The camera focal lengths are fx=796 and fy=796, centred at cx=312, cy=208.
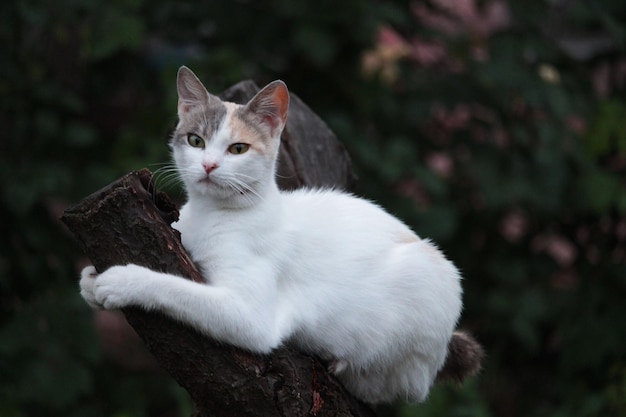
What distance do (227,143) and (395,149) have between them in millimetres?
2051

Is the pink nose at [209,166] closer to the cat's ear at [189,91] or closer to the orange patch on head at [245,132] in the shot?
the orange patch on head at [245,132]

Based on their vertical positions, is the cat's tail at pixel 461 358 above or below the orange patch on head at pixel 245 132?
below

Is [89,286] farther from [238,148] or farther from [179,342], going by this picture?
[238,148]

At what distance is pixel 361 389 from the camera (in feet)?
9.23

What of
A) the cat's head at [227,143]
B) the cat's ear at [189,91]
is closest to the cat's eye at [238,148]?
the cat's head at [227,143]

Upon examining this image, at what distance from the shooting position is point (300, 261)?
2.61 metres

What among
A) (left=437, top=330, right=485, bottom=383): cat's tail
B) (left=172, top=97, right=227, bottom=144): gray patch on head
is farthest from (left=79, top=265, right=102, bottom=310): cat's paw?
(left=437, top=330, right=485, bottom=383): cat's tail

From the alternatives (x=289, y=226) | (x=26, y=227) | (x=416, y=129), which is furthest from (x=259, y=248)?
(x=416, y=129)

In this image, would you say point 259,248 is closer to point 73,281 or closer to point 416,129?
point 73,281

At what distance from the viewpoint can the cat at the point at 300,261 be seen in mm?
2484

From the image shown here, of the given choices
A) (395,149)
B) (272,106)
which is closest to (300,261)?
(272,106)

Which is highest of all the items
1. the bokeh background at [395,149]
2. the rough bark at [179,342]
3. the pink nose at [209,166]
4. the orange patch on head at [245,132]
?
Result: the orange patch on head at [245,132]

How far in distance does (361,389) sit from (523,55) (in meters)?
2.76

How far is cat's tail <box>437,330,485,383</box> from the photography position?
3004mm
